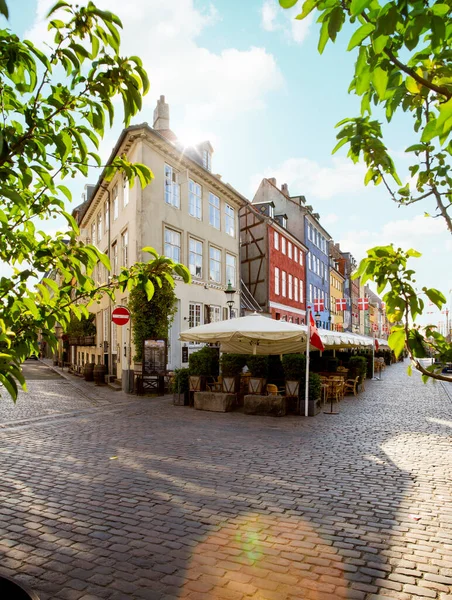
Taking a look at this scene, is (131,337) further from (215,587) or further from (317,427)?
(215,587)

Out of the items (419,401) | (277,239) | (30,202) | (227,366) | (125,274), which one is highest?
(277,239)

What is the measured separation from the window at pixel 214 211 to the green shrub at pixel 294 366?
46.5ft

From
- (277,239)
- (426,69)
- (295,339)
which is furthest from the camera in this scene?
(277,239)

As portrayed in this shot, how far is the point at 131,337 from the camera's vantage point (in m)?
19.9

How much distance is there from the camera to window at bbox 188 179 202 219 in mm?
23875

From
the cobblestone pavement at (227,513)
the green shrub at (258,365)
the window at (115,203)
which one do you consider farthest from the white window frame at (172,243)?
the cobblestone pavement at (227,513)

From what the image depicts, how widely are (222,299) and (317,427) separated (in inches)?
642

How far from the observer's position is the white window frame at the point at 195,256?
939 inches

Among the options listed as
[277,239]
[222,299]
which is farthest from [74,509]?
[277,239]

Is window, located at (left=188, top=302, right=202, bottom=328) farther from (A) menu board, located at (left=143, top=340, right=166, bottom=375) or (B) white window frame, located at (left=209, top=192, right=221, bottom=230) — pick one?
(A) menu board, located at (left=143, top=340, right=166, bottom=375)

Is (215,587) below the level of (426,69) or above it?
below

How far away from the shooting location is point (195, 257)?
24469mm

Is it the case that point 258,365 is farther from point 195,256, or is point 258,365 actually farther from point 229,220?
point 229,220

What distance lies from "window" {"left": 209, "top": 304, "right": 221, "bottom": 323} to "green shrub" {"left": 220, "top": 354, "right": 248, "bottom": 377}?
34.8 feet
